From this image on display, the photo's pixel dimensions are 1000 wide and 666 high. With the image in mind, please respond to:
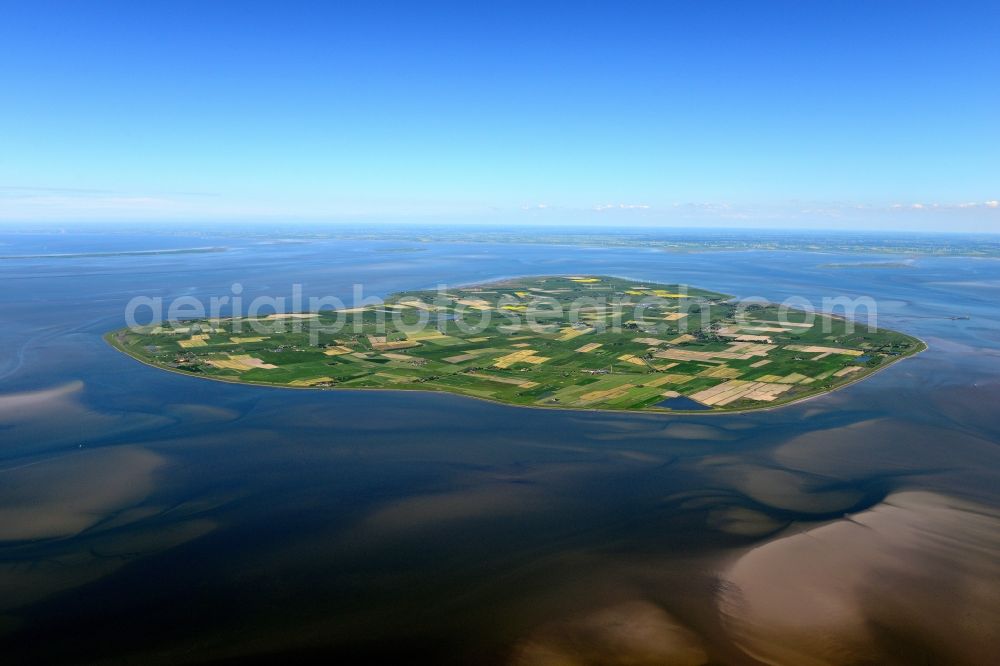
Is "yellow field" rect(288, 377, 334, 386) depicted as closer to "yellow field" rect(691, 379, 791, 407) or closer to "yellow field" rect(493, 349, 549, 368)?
"yellow field" rect(493, 349, 549, 368)

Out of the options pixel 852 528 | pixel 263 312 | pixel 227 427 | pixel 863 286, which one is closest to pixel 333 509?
pixel 227 427

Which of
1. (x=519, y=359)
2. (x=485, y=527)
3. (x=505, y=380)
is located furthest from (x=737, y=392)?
(x=485, y=527)

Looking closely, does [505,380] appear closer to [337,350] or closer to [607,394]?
[607,394]

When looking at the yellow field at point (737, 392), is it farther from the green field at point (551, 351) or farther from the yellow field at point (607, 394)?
the yellow field at point (607, 394)

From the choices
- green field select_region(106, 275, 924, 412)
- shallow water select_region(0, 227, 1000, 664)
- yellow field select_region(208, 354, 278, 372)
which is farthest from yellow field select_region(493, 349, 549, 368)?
yellow field select_region(208, 354, 278, 372)

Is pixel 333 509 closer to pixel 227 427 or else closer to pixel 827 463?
pixel 227 427
